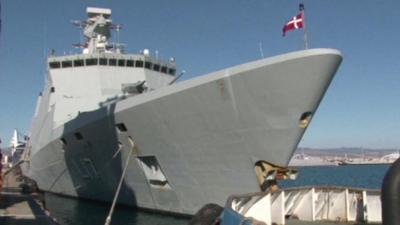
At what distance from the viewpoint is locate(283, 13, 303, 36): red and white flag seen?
9.83 meters

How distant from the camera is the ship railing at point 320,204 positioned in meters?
8.05

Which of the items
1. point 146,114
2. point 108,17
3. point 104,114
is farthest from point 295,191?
point 108,17

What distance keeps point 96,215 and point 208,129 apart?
5927 millimetres

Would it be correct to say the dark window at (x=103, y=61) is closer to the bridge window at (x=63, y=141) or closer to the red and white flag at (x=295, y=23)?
the bridge window at (x=63, y=141)

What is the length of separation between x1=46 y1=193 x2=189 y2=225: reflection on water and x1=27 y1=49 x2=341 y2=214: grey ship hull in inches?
12.0

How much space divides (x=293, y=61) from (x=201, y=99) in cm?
263

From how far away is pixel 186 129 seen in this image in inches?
481

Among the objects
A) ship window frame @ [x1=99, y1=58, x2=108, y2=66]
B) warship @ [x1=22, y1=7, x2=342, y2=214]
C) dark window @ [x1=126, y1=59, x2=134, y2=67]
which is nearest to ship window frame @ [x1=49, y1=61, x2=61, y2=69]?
warship @ [x1=22, y1=7, x2=342, y2=214]

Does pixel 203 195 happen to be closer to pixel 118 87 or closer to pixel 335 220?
pixel 335 220

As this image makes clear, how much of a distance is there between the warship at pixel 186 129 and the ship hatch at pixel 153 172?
0.10 ft

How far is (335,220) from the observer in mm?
8742

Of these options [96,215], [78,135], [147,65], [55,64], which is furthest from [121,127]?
[55,64]

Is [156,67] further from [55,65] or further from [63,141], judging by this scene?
[63,141]

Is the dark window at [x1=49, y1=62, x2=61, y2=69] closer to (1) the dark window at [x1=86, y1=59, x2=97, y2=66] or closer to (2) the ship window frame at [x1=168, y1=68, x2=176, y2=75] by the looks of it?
(1) the dark window at [x1=86, y1=59, x2=97, y2=66]
